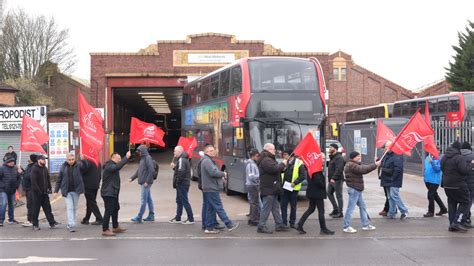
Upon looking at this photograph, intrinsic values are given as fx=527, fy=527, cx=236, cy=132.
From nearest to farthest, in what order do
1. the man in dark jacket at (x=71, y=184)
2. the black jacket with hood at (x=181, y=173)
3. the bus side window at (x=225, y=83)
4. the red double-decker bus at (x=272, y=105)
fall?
1. the man in dark jacket at (x=71, y=184)
2. the black jacket with hood at (x=181, y=173)
3. the red double-decker bus at (x=272, y=105)
4. the bus side window at (x=225, y=83)

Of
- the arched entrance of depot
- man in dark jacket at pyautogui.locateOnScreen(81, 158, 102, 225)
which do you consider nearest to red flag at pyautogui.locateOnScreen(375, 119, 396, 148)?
man in dark jacket at pyautogui.locateOnScreen(81, 158, 102, 225)

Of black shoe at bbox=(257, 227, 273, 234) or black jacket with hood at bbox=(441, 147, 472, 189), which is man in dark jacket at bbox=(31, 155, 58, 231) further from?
black jacket with hood at bbox=(441, 147, 472, 189)

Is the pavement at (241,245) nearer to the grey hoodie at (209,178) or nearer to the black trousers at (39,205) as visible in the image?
the black trousers at (39,205)

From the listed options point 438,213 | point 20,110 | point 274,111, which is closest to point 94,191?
point 274,111

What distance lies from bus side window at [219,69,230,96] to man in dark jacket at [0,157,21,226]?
6.82 m

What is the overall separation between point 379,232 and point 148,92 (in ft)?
89.8

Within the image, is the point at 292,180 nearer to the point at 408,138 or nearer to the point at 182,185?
the point at 182,185

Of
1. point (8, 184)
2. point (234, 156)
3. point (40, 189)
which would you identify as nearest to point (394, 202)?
point (234, 156)

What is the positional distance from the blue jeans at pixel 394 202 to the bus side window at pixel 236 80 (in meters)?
5.40

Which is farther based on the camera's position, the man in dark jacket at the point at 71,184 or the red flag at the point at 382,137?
the red flag at the point at 382,137

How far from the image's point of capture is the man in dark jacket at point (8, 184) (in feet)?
38.3

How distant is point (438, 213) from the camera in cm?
1216

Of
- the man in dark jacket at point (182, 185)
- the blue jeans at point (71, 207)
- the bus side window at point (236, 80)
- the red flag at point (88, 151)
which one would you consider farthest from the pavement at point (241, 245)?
the bus side window at point (236, 80)

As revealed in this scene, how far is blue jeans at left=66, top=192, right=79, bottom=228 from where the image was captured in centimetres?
1063
